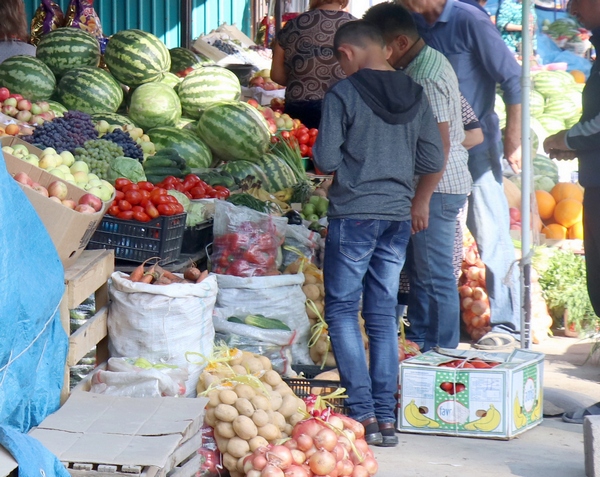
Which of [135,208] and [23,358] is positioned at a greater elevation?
[135,208]

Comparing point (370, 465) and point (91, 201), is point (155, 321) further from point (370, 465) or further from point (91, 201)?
Result: point (370, 465)

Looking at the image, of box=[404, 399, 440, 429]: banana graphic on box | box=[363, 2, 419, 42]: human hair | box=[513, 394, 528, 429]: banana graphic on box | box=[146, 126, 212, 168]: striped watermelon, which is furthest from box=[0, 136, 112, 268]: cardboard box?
box=[146, 126, 212, 168]: striped watermelon

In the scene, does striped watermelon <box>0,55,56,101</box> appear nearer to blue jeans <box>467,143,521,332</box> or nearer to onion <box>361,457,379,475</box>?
blue jeans <box>467,143,521,332</box>

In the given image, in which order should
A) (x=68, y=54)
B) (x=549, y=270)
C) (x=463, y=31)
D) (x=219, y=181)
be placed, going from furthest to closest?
(x=68, y=54)
(x=549, y=270)
(x=219, y=181)
(x=463, y=31)

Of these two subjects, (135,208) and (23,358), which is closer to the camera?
(23,358)

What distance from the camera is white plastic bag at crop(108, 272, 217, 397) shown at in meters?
3.68

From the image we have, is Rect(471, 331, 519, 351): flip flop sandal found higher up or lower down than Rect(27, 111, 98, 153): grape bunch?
lower down

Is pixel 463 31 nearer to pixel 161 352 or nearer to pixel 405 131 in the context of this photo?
pixel 405 131

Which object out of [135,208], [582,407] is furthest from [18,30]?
[582,407]

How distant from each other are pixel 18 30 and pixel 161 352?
4163 mm

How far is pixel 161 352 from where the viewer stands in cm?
371

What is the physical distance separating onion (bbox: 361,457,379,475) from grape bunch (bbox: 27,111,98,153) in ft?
8.01

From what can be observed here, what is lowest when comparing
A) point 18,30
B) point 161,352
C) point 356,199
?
point 161,352

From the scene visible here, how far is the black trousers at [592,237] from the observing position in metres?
4.17
